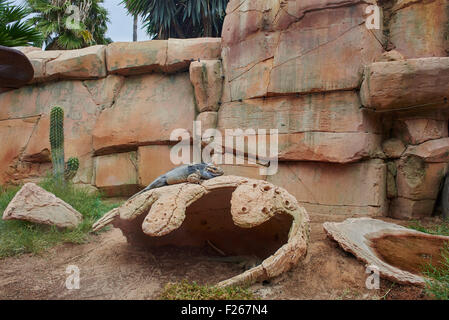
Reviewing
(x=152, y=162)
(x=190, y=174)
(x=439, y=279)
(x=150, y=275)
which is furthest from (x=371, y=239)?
(x=152, y=162)

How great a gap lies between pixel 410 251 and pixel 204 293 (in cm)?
209

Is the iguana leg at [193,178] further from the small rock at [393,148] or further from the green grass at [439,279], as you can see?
the small rock at [393,148]

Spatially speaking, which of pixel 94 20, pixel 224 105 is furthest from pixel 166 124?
pixel 94 20

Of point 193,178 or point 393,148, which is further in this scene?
point 393,148

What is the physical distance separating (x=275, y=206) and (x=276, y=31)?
3647mm

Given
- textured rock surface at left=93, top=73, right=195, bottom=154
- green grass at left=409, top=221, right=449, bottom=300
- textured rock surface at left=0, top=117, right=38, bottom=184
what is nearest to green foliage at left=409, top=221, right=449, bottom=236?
green grass at left=409, top=221, right=449, bottom=300

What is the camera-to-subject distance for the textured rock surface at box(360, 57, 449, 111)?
4.22 meters

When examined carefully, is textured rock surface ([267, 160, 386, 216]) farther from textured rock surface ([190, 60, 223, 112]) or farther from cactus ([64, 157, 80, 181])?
cactus ([64, 157, 80, 181])

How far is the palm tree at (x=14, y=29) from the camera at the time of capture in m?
4.09

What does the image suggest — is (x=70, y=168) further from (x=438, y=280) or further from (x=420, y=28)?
(x=420, y=28)

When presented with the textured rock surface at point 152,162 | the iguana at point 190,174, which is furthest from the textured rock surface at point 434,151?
the textured rock surface at point 152,162

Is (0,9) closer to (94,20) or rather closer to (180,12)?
(180,12)

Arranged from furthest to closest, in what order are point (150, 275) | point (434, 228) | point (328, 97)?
point (328, 97) → point (434, 228) → point (150, 275)

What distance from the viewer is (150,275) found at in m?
2.86
